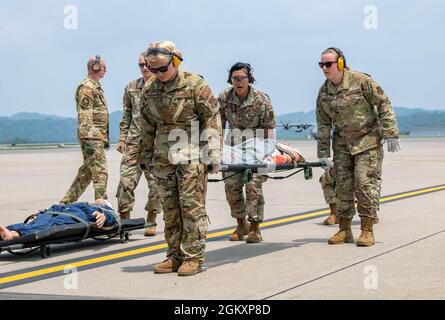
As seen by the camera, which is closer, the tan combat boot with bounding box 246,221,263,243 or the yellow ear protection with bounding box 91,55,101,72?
the tan combat boot with bounding box 246,221,263,243

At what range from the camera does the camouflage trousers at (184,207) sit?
7328 millimetres

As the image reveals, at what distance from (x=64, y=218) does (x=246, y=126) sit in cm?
235

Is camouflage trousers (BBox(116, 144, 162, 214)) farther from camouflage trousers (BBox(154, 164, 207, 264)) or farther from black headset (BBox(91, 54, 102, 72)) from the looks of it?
camouflage trousers (BBox(154, 164, 207, 264))

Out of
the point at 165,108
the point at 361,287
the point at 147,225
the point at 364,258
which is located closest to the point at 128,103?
the point at 147,225

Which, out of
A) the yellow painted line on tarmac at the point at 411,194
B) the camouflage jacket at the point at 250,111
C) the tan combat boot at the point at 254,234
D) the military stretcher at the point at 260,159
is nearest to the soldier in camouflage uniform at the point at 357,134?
the military stretcher at the point at 260,159

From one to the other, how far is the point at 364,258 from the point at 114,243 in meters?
3.06

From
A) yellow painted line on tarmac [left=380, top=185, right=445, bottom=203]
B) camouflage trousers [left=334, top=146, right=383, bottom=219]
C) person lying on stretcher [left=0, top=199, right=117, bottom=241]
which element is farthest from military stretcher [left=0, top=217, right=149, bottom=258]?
yellow painted line on tarmac [left=380, top=185, right=445, bottom=203]

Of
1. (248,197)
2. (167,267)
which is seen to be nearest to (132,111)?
(248,197)

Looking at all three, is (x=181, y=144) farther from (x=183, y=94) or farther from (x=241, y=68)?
(x=241, y=68)

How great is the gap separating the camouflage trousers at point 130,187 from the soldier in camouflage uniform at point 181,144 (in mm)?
2796

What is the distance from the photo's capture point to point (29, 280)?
7.11 metres

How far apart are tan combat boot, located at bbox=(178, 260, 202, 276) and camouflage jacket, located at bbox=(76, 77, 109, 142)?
4002 millimetres

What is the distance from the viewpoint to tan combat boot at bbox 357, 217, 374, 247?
8.71 meters

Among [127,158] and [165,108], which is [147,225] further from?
[165,108]
